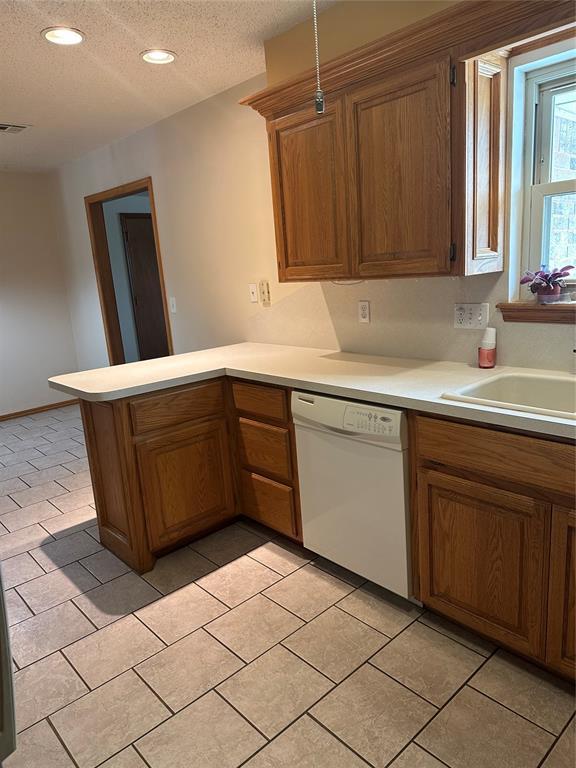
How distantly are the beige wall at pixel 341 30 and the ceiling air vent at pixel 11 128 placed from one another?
6.69 ft

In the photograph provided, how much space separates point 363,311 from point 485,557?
1.35m

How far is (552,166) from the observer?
6.63 feet

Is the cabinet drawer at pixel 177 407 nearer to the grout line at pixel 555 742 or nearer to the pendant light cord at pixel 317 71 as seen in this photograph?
the pendant light cord at pixel 317 71

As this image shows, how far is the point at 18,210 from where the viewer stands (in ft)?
17.2

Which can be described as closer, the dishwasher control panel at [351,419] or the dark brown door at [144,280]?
the dishwasher control panel at [351,419]

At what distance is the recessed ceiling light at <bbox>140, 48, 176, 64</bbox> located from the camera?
2.58 m

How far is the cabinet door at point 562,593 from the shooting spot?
5.01 feet

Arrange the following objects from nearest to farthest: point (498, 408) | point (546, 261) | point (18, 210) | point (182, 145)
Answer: point (498, 408), point (546, 261), point (182, 145), point (18, 210)

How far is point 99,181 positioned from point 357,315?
3068mm

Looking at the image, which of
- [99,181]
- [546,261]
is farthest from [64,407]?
[546,261]

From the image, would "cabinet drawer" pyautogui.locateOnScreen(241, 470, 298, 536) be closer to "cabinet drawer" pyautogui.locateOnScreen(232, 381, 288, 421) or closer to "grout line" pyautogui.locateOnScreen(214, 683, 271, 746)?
"cabinet drawer" pyautogui.locateOnScreen(232, 381, 288, 421)

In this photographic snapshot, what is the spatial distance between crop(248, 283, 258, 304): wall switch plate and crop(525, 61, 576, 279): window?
1.68 m

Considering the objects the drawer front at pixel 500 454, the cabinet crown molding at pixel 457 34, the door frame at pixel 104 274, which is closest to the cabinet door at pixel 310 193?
the cabinet crown molding at pixel 457 34

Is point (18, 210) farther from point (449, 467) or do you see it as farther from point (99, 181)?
point (449, 467)
